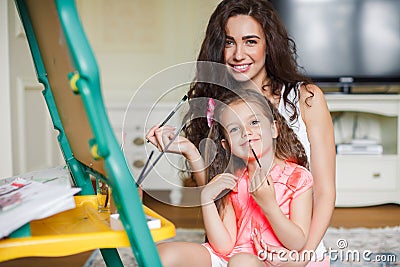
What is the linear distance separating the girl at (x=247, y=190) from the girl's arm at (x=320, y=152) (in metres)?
0.09

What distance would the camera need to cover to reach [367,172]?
3.20m

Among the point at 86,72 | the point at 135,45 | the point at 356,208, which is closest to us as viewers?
the point at 86,72

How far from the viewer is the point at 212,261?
1203 mm

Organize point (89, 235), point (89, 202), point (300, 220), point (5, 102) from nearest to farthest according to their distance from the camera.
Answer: point (89, 235) → point (89, 202) → point (300, 220) → point (5, 102)

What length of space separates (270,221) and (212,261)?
0.17 meters

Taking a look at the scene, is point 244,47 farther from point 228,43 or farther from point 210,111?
point 210,111

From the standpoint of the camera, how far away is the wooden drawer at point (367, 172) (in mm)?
3191

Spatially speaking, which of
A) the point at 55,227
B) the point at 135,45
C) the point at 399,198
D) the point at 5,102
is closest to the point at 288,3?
the point at 135,45

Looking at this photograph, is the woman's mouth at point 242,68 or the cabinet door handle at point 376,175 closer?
the woman's mouth at point 242,68

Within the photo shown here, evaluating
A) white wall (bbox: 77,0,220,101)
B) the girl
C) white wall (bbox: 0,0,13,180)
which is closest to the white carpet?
white wall (bbox: 0,0,13,180)

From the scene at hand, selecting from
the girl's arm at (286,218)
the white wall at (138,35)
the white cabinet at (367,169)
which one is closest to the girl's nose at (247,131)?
the girl's arm at (286,218)

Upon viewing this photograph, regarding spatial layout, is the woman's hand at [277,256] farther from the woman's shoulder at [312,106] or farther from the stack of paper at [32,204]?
the stack of paper at [32,204]

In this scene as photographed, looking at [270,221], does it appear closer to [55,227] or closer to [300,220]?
[300,220]

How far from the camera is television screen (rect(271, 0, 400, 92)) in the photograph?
129 inches
